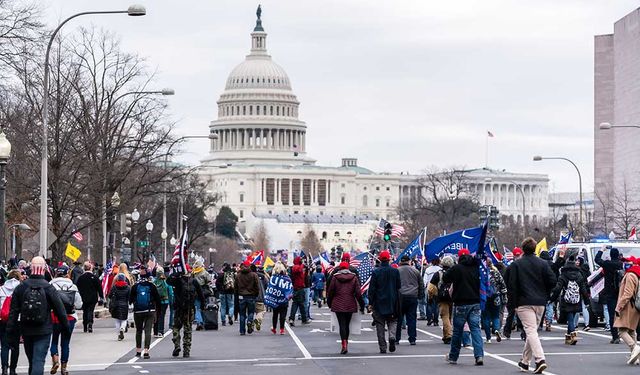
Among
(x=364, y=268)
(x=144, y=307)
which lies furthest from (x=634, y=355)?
(x=364, y=268)

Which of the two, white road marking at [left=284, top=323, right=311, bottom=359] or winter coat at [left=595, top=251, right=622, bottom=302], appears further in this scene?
winter coat at [left=595, top=251, right=622, bottom=302]

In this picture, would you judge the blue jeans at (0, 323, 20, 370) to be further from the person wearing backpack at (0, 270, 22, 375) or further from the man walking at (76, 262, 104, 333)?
the man walking at (76, 262, 104, 333)

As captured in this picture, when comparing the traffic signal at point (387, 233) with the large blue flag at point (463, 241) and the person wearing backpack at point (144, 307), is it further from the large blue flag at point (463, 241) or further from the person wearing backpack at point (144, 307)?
the person wearing backpack at point (144, 307)

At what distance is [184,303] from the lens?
24.8m

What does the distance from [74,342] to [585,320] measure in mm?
10029

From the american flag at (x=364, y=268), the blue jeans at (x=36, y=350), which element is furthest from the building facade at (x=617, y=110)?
the blue jeans at (x=36, y=350)

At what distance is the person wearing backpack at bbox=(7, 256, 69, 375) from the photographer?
1838 centimetres

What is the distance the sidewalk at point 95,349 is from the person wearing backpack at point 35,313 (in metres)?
4.13

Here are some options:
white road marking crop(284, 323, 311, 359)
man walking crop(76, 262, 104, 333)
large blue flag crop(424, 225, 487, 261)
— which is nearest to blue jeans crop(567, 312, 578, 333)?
large blue flag crop(424, 225, 487, 261)

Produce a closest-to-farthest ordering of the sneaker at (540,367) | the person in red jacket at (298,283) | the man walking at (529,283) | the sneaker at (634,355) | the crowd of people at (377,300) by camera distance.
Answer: the crowd of people at (377,300), the sneaker at (540,367), the man walking at (529,283), the sneaker at (634,355), the person in red jacket at (298,283)

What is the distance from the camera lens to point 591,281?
30250mm

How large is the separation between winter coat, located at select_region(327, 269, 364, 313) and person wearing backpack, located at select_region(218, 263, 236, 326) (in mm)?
10363

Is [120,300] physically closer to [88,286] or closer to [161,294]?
[161,294]

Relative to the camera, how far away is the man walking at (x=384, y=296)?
979 inches
